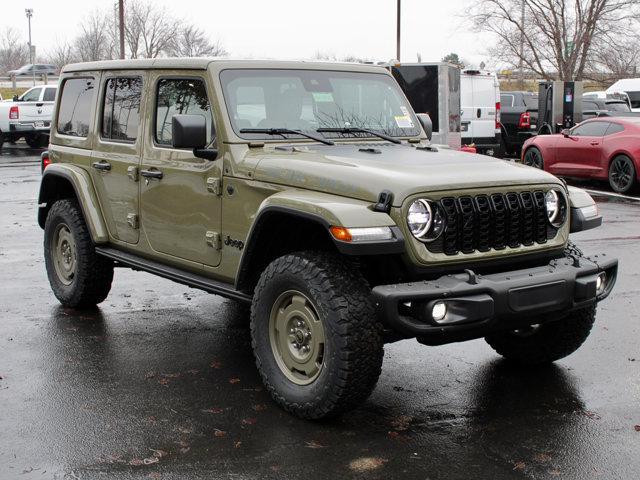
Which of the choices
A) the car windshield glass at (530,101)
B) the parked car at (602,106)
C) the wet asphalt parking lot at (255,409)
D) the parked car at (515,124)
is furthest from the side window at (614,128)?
the parked car at (602,106)

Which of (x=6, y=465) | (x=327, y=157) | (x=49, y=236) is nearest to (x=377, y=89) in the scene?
(x=327, y=157)

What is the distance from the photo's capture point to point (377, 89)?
252 inches

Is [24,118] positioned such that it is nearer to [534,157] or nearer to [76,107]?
[534,157]

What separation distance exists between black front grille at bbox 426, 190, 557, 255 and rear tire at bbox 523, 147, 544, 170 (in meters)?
13.6

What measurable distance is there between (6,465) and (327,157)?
2.41m

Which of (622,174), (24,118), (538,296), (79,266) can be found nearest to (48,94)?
(24,118)

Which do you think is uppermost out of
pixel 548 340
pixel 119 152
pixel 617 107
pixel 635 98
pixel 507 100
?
pixel 635 98

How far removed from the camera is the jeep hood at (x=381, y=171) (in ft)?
15.5

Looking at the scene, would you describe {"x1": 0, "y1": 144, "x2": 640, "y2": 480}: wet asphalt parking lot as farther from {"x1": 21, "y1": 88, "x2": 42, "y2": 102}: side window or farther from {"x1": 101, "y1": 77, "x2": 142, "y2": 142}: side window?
{"x1": 21, "y1": 88, "x2": 42, "y2": 102}: side window

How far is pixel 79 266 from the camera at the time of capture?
7078 millimetres

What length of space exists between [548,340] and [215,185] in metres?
2.32

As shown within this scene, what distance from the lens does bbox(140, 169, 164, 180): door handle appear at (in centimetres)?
602

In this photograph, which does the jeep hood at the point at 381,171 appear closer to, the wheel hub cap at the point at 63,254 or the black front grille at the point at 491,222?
the black front grille at the point at 491,222

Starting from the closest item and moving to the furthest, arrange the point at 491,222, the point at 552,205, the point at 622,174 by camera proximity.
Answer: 1. the point at 491,222
2. the point at 552,205
3. the point at 622,174
